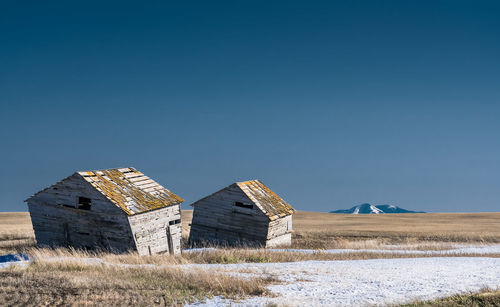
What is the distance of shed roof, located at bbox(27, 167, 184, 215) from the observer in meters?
23.2

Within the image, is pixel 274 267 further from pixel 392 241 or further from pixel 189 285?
pixel 392 241

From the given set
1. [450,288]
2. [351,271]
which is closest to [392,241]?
[351,271]

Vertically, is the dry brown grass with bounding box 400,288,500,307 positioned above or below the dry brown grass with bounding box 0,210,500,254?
below

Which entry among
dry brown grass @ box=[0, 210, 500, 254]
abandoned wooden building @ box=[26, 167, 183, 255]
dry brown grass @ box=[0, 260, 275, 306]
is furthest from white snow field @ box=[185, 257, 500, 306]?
dry brown grass @ box=[0, 210, 500, 254]

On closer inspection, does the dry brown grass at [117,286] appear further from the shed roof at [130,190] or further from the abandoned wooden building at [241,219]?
the abandoned wooden building at [241,219]

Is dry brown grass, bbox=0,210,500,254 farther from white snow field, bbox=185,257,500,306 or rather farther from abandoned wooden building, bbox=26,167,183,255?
white snow field, bbox=185,257,500,306

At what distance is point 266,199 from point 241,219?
2.39 m

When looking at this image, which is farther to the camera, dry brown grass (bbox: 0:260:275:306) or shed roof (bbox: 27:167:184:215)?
shed roof (bbox: 27:167:184:215)

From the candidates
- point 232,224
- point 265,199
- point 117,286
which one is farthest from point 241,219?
point 117,286

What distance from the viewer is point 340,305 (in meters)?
10.2

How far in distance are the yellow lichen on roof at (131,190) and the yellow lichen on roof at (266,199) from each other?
173 inches

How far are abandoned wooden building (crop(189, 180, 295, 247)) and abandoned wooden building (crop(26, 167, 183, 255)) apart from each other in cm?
403

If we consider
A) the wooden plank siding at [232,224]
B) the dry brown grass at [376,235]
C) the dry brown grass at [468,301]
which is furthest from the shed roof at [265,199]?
the dry brown grass at [468,301]

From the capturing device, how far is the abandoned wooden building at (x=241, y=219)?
28.4m
